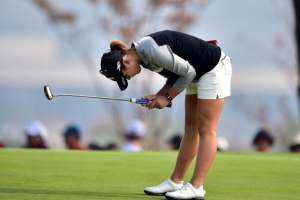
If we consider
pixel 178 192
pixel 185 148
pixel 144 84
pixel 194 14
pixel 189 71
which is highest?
pixel 194 14

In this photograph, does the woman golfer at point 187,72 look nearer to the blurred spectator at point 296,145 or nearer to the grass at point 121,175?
the grass at point 121,175

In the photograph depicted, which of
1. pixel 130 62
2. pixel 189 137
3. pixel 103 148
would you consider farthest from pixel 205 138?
pixel 103 148

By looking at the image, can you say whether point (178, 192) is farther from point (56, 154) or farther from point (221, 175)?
point (56, 154)

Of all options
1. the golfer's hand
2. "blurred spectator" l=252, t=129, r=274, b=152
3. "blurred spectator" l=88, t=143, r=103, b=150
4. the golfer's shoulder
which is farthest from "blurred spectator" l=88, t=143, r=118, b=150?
the golfer's shoulder

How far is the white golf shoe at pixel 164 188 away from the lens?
6.22 metres

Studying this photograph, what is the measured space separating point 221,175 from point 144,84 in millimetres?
13090

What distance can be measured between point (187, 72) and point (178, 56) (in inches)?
5.5

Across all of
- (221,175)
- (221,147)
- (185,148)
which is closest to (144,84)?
(221,147)

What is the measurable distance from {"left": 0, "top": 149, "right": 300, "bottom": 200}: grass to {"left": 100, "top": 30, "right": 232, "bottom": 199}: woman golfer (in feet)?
1.34

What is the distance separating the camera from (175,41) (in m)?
5.88

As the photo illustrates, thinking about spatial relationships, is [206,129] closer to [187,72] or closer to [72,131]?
[187,72]

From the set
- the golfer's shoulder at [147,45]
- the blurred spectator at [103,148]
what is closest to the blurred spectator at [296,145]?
the blurred spectator at [103,148]

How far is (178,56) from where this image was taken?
5.81 m

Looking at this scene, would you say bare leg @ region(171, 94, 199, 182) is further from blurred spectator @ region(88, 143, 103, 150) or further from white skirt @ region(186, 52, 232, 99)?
blurred spectator @ region(88, 143, 103, 150)
